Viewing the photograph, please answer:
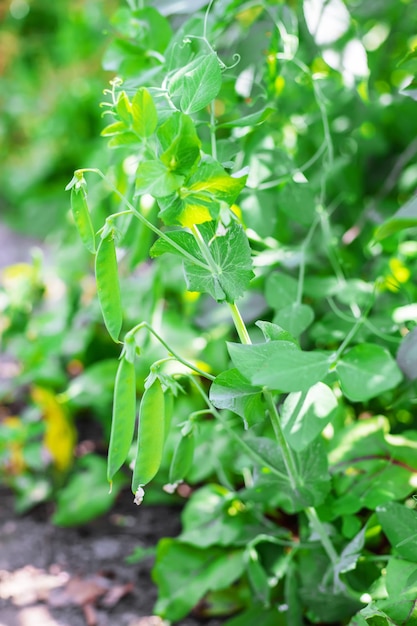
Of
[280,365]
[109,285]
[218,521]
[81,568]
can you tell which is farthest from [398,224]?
[81,568]

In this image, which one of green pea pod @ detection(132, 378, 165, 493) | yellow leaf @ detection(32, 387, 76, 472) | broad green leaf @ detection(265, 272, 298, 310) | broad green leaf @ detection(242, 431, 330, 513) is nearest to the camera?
green pea pod @ detection(132, 378, 165, 493)

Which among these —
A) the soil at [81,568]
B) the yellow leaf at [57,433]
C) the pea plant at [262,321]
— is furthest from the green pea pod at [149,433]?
the yellow leaf at [57,433]

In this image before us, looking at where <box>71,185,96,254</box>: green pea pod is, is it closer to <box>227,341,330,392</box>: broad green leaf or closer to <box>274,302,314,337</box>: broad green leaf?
<box>227,341,330,392</box>: broad green leaf

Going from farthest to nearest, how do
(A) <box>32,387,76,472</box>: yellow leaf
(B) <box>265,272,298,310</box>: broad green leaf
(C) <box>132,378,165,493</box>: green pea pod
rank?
1. (A) <box>32,387,76,472</box>: yellow leaf
2. (B) <box>265,272,298,310</box>: broad green leaf
3. (C) <box>132,378,165,493</box>: green pea pod

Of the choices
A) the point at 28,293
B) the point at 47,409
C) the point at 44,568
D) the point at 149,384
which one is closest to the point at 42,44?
the point at 28,293

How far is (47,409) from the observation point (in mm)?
1373

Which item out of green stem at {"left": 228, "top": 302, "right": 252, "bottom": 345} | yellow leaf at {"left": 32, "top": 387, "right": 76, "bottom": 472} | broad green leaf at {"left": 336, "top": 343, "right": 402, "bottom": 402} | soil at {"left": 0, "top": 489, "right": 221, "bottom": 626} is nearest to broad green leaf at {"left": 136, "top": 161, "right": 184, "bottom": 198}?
green stem at {"left": 228, "top": 302, "right": 252, "bottom": 345}

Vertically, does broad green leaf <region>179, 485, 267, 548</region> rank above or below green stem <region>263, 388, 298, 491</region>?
below

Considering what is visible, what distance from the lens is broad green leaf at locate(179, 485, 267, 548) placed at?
39.1 inches

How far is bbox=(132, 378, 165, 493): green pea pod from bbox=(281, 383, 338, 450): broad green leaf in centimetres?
12

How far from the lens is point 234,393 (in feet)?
2.36

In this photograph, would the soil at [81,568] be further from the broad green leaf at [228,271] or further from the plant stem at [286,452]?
the broad green leaf at [228,271]

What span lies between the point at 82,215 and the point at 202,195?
12 cm

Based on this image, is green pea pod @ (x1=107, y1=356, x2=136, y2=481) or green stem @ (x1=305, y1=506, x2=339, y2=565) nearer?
green pea pod @ (x1=107, y1=356, x2=136, y2=481)
